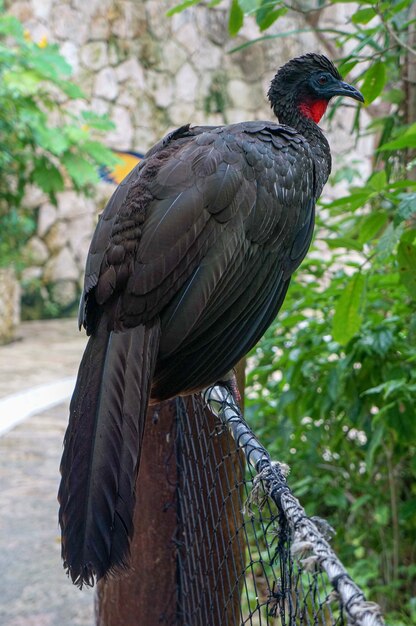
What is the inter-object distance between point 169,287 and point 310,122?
73 centimetres

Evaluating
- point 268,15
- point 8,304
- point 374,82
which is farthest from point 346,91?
point 8,304

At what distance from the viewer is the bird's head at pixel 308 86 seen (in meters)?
2.16

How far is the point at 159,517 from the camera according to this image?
2059 mm

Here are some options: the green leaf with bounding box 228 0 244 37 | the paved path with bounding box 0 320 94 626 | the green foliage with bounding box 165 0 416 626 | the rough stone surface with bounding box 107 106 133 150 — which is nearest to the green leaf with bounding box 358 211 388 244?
the green foliage with bounding box 165 0 416 626

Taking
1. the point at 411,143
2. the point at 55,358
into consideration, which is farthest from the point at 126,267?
the point at 55,358

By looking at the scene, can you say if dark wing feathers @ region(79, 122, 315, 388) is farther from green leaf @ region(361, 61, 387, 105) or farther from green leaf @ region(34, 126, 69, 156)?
green leaf @ region(34, 126, 69, 156)

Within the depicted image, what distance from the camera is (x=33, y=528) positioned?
132 inches

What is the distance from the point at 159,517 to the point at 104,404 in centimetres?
64

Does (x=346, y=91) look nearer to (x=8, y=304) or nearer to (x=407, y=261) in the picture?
→ (x=407, y=261)

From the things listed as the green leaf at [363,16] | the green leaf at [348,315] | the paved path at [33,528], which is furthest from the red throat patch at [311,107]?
the paved path at [33,528]

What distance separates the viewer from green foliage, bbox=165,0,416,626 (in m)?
2.03

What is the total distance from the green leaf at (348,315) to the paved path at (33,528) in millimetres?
1337

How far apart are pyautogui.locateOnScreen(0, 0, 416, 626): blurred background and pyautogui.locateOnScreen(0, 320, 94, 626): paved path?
0.01 metres

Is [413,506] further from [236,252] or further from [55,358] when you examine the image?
[55,358]
